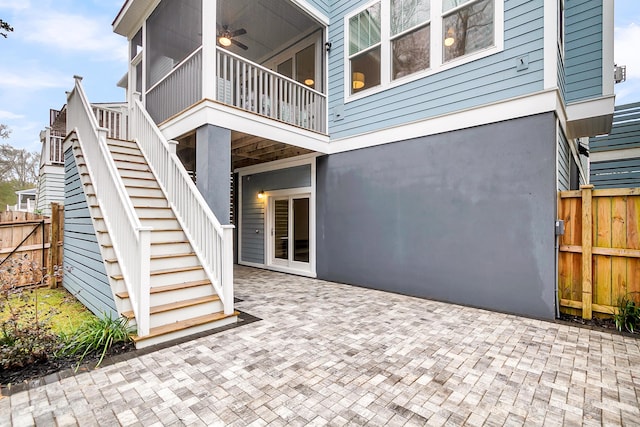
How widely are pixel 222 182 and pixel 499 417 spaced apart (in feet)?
14.2

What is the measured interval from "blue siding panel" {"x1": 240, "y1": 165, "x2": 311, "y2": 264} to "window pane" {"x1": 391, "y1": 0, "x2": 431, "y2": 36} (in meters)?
3.52

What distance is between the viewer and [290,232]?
766 centimetres

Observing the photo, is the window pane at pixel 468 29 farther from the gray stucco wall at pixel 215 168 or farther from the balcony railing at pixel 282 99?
the gray stucco wall at pixel 215 168

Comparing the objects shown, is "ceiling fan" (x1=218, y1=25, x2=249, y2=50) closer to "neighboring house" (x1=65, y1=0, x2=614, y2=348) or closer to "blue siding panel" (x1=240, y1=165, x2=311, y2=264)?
"neighboring house" (x1=65, y1=0, x2=614, y2=348)

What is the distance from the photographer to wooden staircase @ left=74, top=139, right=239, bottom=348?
3443 millimetres

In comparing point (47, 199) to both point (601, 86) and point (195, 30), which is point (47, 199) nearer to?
point (195, 30)

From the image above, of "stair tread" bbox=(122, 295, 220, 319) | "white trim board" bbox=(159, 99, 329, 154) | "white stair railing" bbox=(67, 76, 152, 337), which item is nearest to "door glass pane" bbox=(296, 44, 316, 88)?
"white trim board" bbox=(159, 99, 329, 154)

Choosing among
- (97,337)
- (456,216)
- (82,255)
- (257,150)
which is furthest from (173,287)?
(456,216)

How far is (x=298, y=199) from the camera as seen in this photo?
7.53m

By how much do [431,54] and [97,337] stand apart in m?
6.29

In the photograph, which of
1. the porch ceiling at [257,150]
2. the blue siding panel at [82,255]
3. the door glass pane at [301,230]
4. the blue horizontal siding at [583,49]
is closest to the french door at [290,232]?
the door glass pane at [301,230]

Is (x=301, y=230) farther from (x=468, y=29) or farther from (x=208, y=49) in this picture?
(x=468, y=29)

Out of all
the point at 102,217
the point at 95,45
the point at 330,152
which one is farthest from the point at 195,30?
the point at 95,45

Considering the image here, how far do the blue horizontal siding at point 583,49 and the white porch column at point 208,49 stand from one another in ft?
20.8
